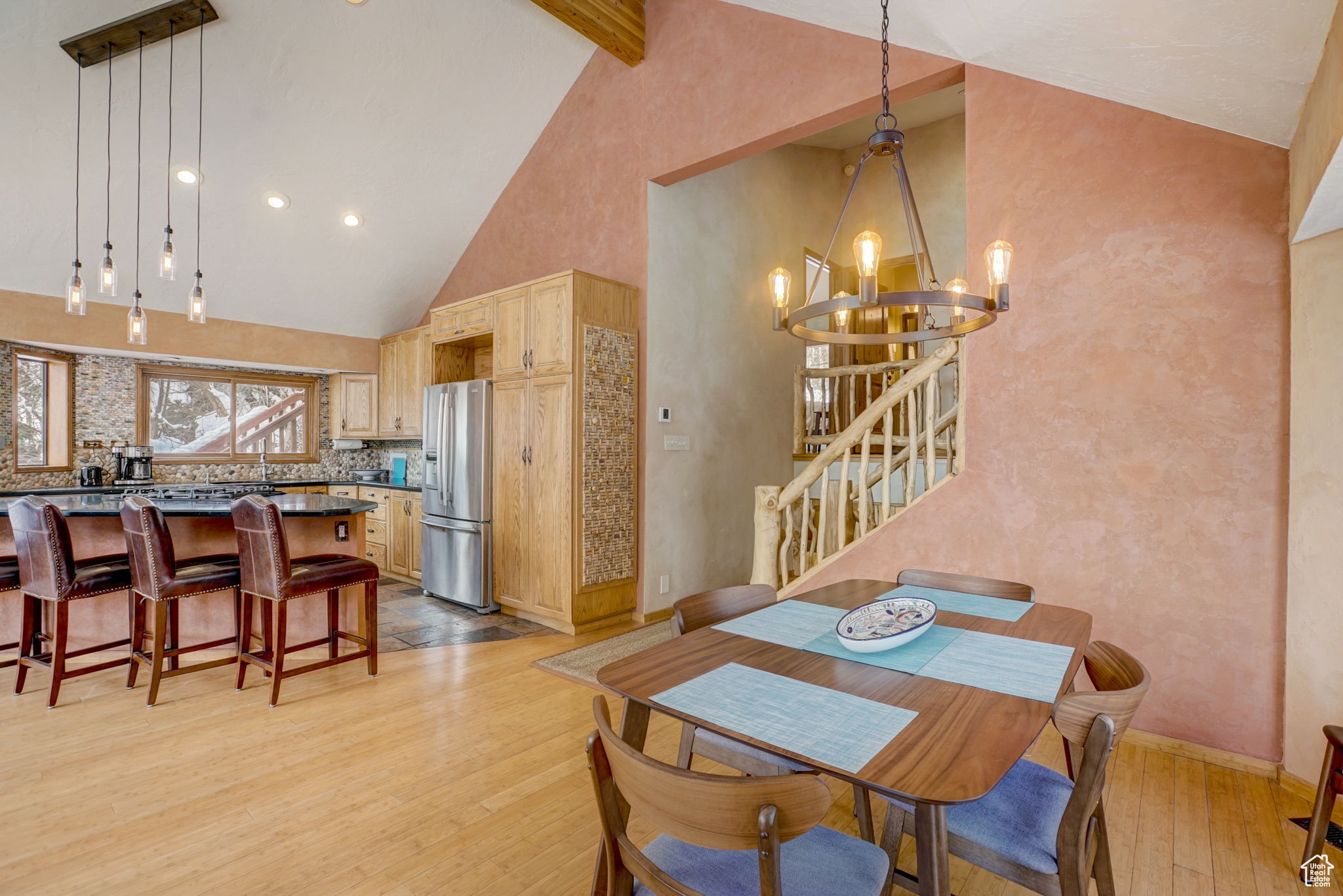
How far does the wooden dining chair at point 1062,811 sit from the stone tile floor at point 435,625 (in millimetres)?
3135

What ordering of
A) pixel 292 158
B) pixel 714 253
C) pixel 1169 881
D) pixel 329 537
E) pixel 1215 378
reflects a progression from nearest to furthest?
1. pixel 1169 881
2. pixel 1215 378
3. pixel 329 537
4. pixel 292 158
5. pixel 714 253

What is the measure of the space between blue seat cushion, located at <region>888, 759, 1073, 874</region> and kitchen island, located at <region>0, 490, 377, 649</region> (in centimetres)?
322

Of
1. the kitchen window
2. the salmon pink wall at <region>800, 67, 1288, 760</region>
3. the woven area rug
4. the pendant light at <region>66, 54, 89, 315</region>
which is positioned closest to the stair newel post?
the woven area rug

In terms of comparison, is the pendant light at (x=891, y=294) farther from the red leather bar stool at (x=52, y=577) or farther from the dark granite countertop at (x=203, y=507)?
the red leather bar stool at (x=52, y=577)

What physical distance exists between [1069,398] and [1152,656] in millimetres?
1130

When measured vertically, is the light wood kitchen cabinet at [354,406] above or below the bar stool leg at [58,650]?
above

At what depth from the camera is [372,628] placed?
11.3ft

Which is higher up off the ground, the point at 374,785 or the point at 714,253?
the point at 714,253

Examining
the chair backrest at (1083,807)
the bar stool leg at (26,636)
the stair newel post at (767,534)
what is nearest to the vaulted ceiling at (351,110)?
the chair backrest at (1083,807)

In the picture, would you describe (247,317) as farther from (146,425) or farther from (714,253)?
(714,253)

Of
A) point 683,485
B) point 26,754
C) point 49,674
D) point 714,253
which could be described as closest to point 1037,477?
point 683,485

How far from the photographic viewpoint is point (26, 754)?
2.53 m

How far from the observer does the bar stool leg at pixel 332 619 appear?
3504 mm

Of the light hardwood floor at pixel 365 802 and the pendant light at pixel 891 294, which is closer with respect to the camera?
the pendant light at pixel 891 294
